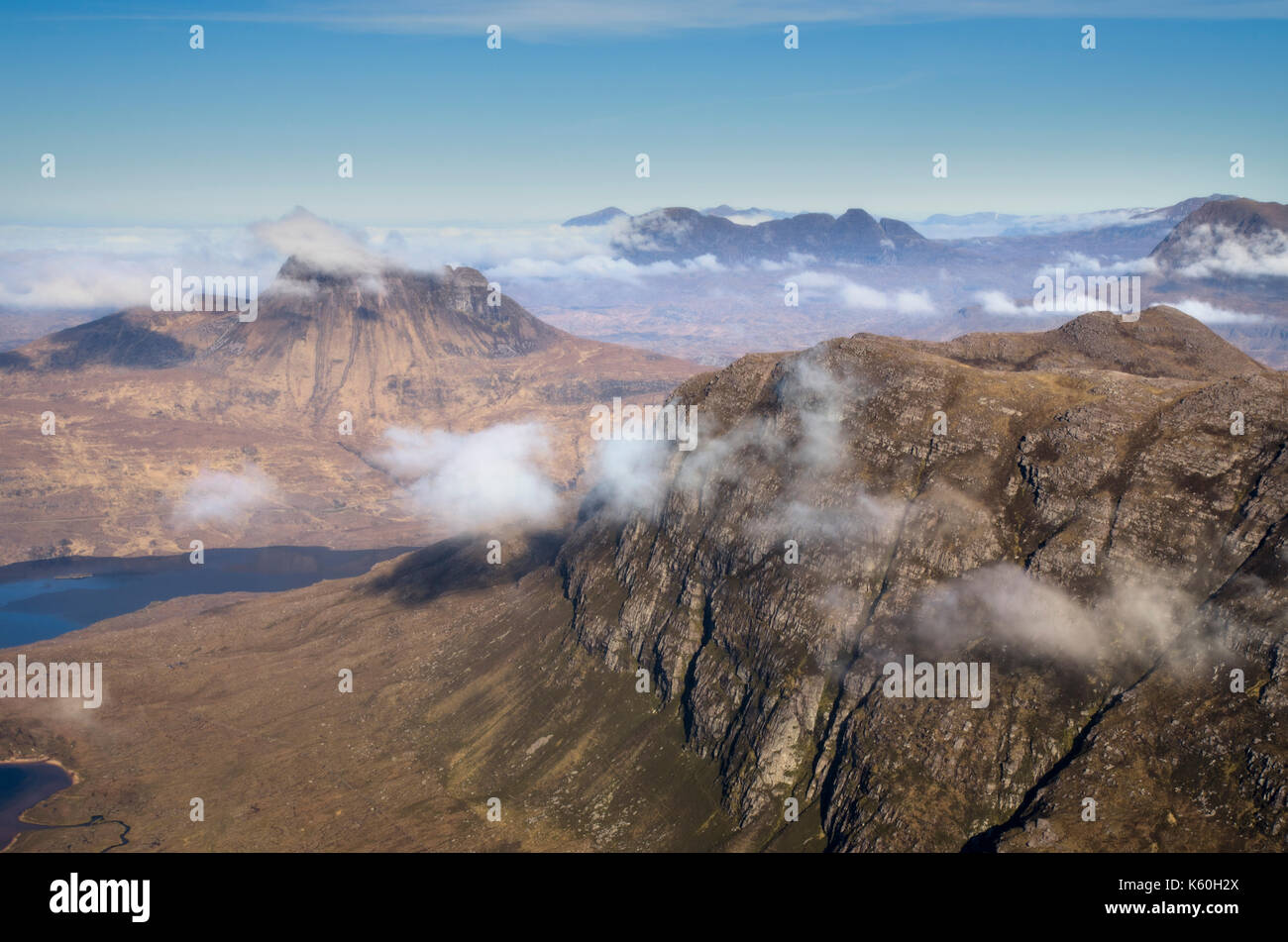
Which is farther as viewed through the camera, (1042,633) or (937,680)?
(937,680)

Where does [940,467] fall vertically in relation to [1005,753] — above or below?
above

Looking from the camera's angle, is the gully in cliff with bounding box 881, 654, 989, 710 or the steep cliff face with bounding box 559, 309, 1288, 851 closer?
the steep cliff face with bounding box 559, 309, 1288, 851

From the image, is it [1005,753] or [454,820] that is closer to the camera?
[1005,753]

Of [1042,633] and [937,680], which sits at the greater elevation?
[1042,633]

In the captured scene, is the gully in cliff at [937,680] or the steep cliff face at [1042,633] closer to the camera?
the steep cliff face at [1042,633]
